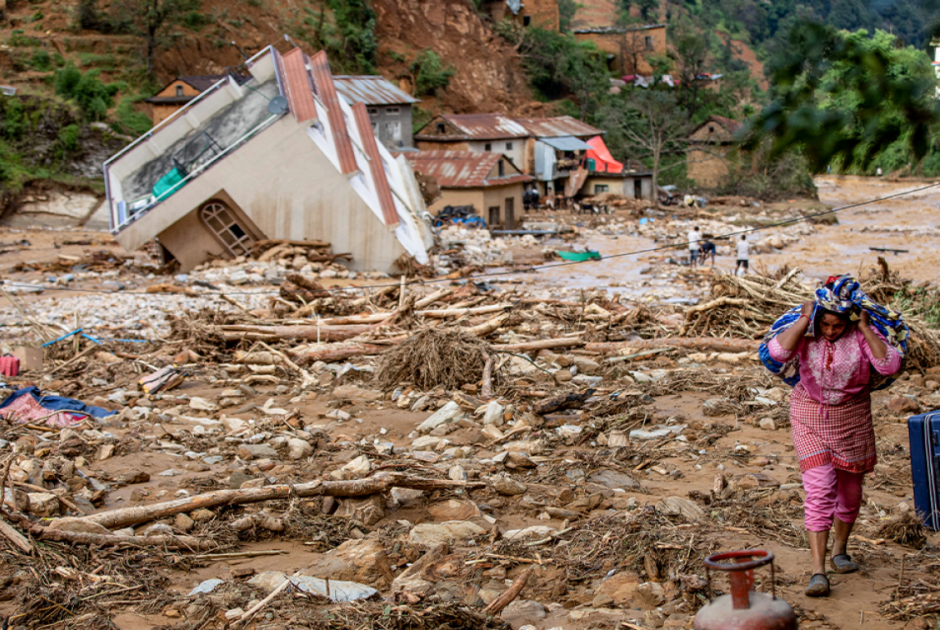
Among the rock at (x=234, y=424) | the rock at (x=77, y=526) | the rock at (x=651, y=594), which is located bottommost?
the rock at (x=234, y=424)

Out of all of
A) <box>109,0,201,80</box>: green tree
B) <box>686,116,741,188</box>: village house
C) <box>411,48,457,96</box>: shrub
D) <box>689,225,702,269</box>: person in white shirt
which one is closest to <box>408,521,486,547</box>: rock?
<box>689,225,702,269</box>: person in white shirt

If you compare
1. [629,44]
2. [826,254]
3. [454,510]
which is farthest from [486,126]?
[454,510]

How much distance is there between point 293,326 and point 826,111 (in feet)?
30.4

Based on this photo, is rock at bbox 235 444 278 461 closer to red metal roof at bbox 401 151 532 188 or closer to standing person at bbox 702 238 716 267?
standing person at bbox 702 238 716 267

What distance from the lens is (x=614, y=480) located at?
5.74 meters

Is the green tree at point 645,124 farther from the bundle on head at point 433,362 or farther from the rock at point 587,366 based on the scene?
the bundle on head at point 433,362

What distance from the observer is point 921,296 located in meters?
10.4

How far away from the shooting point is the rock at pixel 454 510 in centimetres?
509

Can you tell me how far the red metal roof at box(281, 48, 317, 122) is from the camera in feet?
60.6

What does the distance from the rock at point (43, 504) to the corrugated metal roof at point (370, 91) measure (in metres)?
34.3

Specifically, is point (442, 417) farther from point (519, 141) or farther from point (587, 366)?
point (519, 141)

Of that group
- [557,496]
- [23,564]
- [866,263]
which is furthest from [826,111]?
[866,263]

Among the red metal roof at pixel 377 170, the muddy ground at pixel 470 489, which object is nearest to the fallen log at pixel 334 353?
the muddy ground at pixel 470 489

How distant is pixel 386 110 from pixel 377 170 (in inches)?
771
